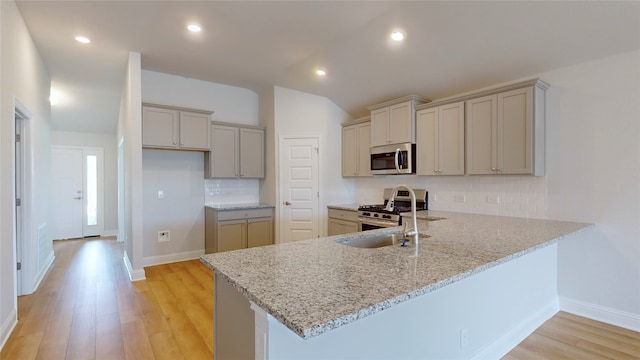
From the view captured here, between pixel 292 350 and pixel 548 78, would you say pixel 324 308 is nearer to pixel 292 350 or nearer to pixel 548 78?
pixel 292 350

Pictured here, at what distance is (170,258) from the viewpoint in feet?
15.5

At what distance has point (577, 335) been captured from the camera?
2.56 meters

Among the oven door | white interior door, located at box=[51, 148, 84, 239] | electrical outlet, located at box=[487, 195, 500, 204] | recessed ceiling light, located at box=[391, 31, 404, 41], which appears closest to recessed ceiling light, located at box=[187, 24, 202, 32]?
recessed ceiling light, located at box=[391, 31, 404, 41]

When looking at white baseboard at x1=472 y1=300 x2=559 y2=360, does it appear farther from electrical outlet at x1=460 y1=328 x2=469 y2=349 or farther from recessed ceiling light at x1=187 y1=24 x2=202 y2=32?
recessed ceiling light at x1=187 y1=24 x2=202 y2=32

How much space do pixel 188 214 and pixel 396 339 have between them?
415 cm

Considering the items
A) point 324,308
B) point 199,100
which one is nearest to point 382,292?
point 324,308

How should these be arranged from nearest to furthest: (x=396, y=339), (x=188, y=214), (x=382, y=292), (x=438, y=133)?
(x=382, y=292) → (x=396, y=339) → (x=438, y=133) → (x=188, y=214)

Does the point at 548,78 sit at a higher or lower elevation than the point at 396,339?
higher

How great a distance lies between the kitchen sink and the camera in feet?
6.89

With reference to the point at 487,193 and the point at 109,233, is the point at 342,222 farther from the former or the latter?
the point at 109,233

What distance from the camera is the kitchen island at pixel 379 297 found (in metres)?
1.07

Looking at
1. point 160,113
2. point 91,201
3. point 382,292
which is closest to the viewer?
point 382,292


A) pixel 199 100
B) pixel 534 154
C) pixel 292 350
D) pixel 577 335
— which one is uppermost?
pixel 199 100

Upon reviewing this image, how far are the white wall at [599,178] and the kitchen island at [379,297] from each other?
615mm
